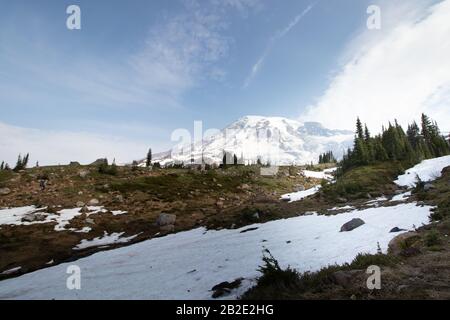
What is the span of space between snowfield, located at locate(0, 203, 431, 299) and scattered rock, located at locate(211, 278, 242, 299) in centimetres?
27

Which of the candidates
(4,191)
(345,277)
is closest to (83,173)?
(4,191)

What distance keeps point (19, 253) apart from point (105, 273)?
1358cm

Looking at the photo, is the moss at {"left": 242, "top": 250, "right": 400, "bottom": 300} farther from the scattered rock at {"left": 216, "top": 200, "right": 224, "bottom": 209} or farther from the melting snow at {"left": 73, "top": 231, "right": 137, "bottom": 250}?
the scattered rock at {"left": 216, "top": 200, "right": 224, "bottom": 209}

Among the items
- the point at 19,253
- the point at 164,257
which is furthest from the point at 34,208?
the point at 164,257

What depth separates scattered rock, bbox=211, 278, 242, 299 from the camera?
379 inches

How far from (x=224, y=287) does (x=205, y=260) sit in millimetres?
5412

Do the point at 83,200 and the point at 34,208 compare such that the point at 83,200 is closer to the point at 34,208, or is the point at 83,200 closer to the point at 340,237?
the point at 34,208

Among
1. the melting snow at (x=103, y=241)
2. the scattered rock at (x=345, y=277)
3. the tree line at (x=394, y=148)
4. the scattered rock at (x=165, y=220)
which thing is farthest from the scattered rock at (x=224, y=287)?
the tree line at (x=394, y=148)

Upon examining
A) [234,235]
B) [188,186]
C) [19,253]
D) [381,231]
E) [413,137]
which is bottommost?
[19,253]

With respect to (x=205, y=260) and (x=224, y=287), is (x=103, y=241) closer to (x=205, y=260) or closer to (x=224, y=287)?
(x=205, y=260)

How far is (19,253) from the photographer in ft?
77.5

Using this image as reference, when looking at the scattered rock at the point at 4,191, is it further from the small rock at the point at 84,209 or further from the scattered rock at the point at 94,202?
the small rock at the point at 84,209

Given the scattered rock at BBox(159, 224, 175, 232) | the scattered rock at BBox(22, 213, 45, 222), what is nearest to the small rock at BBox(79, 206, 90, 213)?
the scattered rock at BBox(22, 213, 45, 222)
